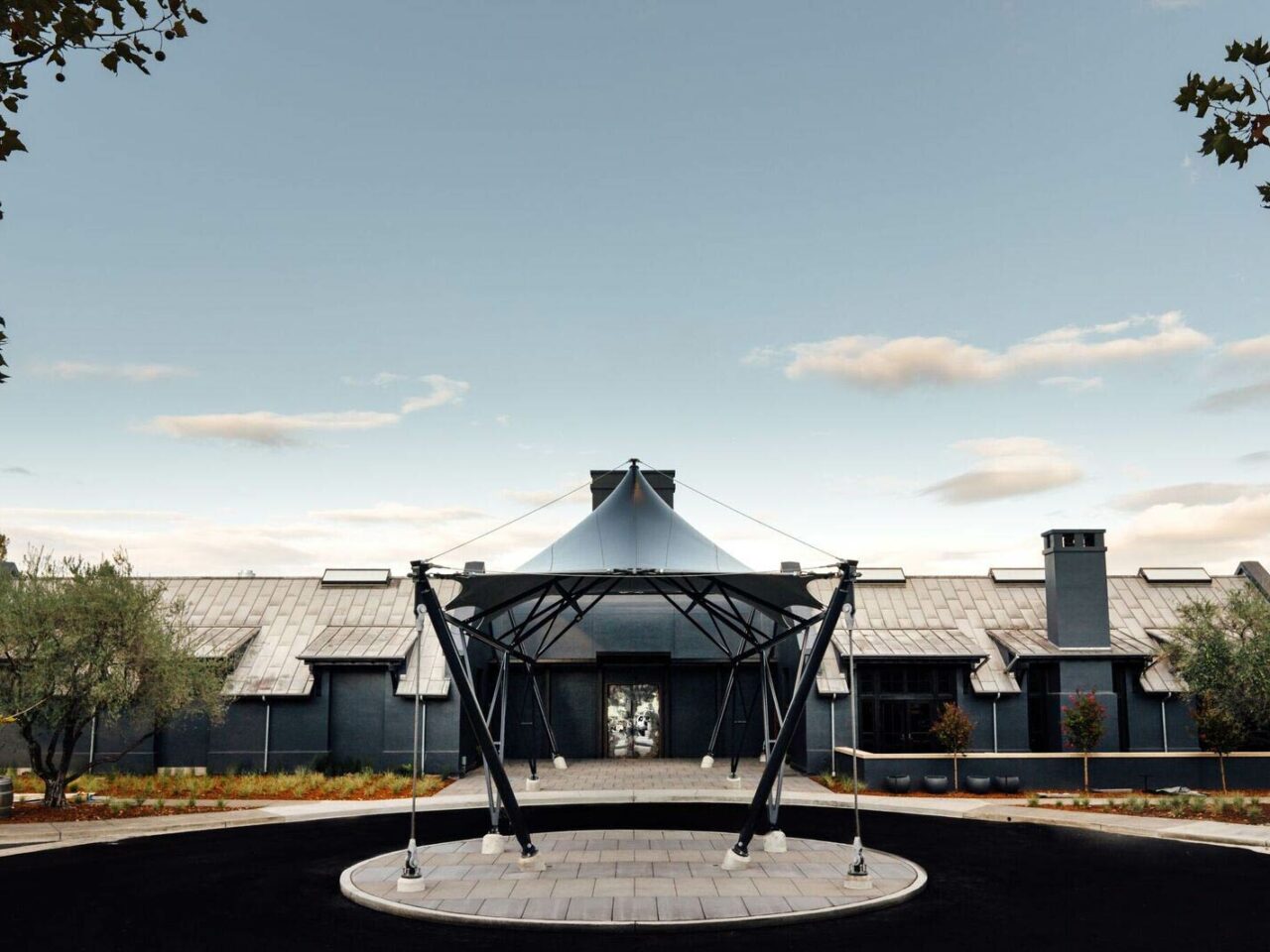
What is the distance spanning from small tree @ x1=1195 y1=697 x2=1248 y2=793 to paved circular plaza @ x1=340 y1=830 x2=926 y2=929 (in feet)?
45.6

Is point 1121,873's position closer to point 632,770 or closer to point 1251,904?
point 1251,904

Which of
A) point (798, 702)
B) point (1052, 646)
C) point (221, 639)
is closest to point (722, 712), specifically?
point (1052, 646)

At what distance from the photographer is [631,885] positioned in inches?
614

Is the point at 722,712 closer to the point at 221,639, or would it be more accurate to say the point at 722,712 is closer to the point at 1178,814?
the point at 1178,814

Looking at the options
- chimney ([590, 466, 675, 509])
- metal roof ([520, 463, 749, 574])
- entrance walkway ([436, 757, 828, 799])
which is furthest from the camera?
chimney ([590, 466, 675, 509])

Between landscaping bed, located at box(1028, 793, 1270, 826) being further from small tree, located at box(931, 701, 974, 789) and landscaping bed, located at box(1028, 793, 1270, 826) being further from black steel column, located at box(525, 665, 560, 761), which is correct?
black steel column, located at box(525, 665, 560, 761)

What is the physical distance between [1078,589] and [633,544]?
A: 67.5 ft

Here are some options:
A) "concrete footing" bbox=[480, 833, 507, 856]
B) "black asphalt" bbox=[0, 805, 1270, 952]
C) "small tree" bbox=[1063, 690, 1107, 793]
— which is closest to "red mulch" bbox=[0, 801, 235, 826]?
"black asphalt" bbox=[0, 805, 1270, 952]

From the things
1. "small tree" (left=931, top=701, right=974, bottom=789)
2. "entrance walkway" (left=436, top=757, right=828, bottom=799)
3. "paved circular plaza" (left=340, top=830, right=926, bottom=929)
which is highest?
"small tree" (left=931, top=701, right=974, bottom=789)

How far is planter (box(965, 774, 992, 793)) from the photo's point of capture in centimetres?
2734

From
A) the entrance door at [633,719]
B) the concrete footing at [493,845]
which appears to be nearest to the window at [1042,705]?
the entrance door at [633,719]

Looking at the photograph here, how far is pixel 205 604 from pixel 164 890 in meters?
21.3

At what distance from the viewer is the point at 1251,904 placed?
49.6 feet

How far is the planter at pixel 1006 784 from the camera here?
90.2 ft
